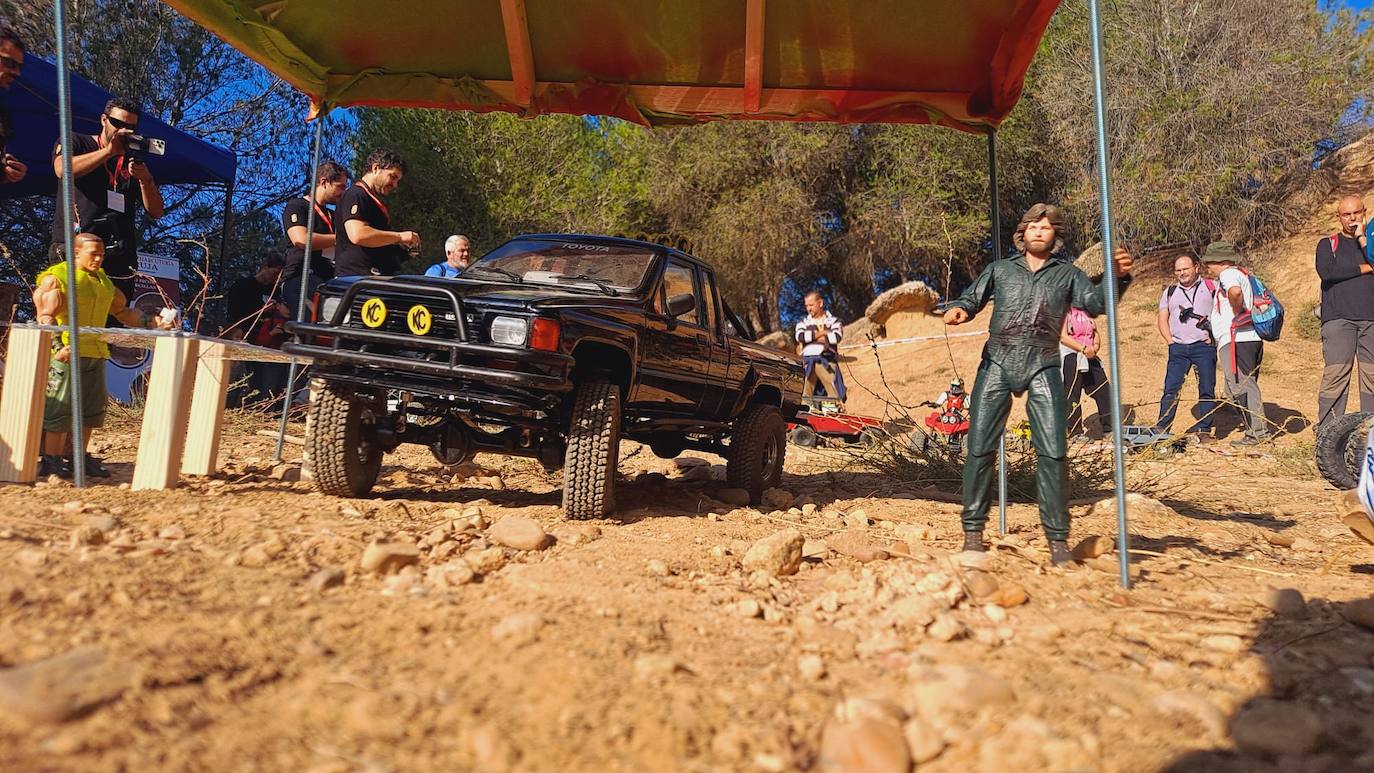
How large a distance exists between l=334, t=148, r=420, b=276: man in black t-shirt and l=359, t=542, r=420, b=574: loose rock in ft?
10.3

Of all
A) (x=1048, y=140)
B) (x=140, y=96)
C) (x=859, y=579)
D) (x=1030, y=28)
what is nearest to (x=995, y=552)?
(x=859, y=579)

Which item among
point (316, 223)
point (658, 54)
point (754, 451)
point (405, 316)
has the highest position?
point (658, 54)

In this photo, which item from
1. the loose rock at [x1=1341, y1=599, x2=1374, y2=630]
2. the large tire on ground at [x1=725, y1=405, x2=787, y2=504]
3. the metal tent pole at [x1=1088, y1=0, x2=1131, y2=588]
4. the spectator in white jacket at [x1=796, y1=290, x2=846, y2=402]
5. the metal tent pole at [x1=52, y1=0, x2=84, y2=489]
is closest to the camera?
the loose rock at [x1=1341, y1=599, x2=1374, y2=630]

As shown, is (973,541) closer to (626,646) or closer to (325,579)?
(626,646)

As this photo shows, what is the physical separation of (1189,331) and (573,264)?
25.0 feet

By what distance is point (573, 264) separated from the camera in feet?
19.6

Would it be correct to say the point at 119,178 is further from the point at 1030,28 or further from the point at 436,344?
the point at 1030,28

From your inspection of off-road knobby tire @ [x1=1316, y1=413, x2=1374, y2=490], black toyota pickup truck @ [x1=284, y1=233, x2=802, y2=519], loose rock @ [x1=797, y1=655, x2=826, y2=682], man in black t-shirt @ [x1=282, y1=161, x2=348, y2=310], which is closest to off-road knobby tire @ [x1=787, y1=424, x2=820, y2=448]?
black toyota pickup truck @ [x1=284, y1=233, x2=802, y2=519]

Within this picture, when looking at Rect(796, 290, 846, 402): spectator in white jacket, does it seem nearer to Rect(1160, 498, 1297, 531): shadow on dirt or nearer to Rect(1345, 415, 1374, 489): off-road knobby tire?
Rect(1160, 498, 1297, 531): shadow on dirt

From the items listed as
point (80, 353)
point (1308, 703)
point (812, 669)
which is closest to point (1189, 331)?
point (1308, 703)

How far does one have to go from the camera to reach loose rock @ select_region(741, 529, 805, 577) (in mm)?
3955

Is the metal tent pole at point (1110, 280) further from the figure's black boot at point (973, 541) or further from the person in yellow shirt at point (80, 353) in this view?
the person in yellow shirt at point (80, 353)

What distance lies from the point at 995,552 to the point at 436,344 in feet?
9.32

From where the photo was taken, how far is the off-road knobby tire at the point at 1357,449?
6.44 meters
